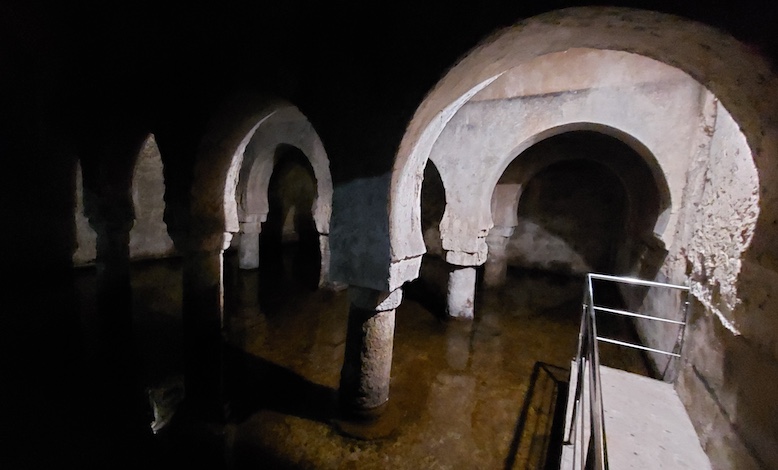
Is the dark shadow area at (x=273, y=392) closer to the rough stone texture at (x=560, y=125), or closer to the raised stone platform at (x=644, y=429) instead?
the raised stone platform at (x=644, y=429)

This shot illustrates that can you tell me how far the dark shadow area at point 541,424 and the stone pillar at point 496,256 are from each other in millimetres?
3514

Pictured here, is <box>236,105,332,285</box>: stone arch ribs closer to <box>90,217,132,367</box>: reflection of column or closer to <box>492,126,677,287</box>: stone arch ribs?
<box>90,217,132,367</box>: reflection of column

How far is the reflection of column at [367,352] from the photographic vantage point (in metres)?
2.87

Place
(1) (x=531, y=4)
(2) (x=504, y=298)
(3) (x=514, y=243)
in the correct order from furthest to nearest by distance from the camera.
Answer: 1. (3) (x=514, y=243)
2. (2) (x=504, y=298)
3. (1) (x=531, y=4)

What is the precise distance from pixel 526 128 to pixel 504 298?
11.5 feet

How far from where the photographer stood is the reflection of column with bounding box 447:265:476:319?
5473 millimetres

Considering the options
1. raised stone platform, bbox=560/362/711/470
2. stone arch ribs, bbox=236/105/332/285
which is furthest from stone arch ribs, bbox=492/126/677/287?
stone arch ribs, bbox=236/105/332/285

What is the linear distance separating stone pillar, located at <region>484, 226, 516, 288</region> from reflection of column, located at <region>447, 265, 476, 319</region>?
2.11 metres

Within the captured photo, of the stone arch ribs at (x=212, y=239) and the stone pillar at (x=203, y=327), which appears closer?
the stone arch ribs at (x=212, y=239)

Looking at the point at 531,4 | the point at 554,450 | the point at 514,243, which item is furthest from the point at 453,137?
the point at 514,243

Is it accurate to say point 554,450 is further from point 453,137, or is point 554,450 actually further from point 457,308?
point 453,137

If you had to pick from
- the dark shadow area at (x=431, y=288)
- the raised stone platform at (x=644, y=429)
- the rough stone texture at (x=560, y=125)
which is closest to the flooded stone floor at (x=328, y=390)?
the dark shadow area at (x=431, y=288)

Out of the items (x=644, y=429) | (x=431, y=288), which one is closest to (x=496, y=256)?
(x=431, y=288)

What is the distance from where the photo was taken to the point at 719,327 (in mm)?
2438
